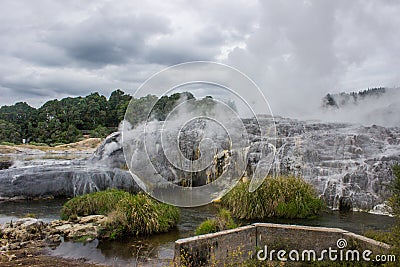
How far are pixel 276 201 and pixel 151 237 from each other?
5238 mm

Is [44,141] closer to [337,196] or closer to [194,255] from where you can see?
[337,196]

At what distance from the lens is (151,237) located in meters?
11.7

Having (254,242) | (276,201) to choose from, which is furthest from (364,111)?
(254,242)

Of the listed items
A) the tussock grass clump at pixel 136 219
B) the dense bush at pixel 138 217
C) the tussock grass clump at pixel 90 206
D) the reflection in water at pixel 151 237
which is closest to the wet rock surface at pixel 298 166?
the reflection in water at pixel 151 237

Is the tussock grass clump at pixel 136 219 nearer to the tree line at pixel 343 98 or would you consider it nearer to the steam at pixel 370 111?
the steam at pixel 370 111

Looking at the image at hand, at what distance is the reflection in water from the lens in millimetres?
9883

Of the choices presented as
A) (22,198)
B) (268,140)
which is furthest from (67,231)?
(268,140)

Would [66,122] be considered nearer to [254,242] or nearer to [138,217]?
[138,217]

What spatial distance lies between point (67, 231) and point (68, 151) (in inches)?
1493

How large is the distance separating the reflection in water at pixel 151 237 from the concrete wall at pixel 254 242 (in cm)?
185

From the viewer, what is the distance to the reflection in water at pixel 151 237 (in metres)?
9.88

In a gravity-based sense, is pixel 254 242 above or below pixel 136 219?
above

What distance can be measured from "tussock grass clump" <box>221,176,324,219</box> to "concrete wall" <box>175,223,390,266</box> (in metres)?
5.91

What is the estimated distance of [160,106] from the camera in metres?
11.6
